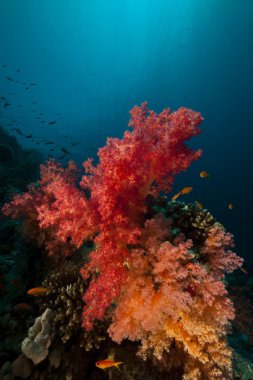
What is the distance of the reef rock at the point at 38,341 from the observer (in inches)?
120

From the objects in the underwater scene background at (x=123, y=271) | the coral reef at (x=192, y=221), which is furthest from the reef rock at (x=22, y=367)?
the coral reef at (x=192, y=221)

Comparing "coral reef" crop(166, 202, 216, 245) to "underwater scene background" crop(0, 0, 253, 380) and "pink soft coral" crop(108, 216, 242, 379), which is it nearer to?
"underwater scene background" crop(0, 0, 253, 380)

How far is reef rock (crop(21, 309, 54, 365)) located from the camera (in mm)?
3041

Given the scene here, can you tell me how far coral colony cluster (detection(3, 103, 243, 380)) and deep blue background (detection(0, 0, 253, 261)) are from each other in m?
48.6

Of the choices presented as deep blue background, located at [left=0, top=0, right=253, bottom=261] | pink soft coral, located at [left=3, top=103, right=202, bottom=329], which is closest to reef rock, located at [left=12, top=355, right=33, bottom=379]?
pink soft coral, located at [left=3, top=103, right=202, bottom=329]

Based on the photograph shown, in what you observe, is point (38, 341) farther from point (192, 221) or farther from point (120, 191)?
point (192, 221)

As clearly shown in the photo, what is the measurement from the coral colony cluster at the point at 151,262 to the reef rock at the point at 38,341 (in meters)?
0.70

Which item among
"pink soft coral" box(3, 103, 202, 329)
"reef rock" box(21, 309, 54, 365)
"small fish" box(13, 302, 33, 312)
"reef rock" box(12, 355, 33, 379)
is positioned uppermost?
"pink soft coral" box(3, 103, 202, 329)

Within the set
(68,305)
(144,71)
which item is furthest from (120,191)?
(144,71)

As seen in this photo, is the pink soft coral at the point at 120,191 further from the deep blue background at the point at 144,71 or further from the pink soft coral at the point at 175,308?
the deep blue background at the point at 144,71

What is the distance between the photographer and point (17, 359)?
3059 millimetres

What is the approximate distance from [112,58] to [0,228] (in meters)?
112

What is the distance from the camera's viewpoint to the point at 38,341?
309 centimetres

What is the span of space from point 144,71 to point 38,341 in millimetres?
106175
